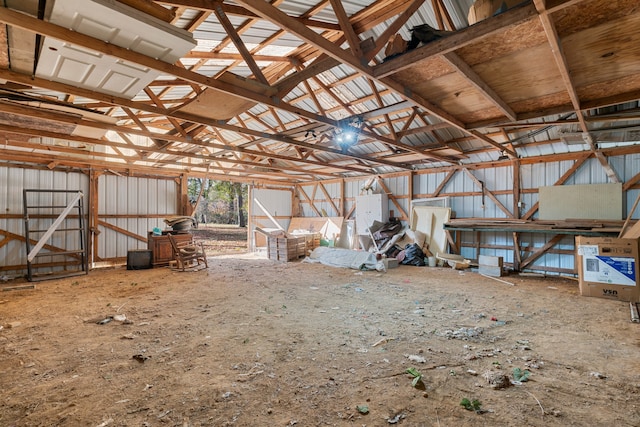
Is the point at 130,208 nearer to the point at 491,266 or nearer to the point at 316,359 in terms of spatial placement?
the point at 316,359

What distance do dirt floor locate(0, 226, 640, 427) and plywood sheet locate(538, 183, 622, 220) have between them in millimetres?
2387

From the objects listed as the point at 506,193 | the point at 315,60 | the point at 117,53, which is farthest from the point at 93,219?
the point at 506,193

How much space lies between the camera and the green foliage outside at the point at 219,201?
754 inches

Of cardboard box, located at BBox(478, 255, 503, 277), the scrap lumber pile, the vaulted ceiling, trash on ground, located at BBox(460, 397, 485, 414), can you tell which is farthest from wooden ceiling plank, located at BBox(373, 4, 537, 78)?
cardboard box, located at BBox(478, 255, 503, 277)

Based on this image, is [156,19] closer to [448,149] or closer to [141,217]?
[448,149]

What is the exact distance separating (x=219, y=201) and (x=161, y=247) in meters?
15.8

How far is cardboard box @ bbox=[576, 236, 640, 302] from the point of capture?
14.8 ft

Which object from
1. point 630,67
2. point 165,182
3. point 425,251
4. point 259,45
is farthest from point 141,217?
point 630,67

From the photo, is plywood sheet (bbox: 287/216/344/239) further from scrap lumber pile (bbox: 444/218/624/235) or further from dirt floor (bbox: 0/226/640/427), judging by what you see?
dirt floor (bbox: 0/226/640/427)

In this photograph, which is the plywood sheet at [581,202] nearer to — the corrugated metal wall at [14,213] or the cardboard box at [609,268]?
the cardboard box at [609,268]

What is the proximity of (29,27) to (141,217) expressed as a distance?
8.22 meters

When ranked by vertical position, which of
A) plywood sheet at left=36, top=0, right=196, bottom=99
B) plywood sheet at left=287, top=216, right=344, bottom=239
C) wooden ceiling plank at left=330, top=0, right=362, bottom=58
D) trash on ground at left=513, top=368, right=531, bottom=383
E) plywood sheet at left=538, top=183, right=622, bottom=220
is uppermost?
wooden ceiling plank at left=330, top=0, right=362, bottom=58

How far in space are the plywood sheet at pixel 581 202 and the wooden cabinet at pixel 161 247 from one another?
31.2 ft

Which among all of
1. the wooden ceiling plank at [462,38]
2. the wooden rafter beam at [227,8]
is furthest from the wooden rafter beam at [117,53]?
the wooden ceiling plank at [462,38]
